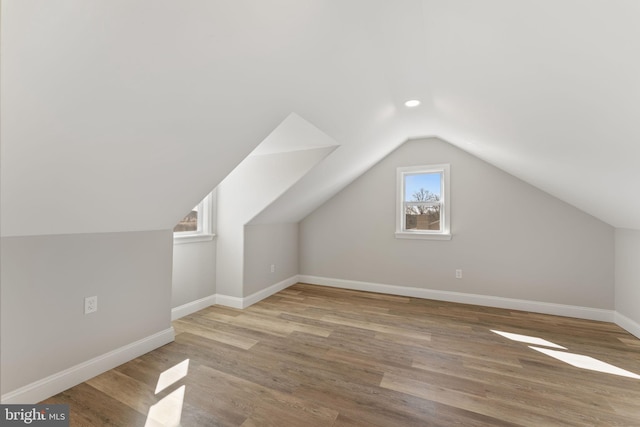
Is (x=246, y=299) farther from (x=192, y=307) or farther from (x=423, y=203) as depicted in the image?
(x=423, y=203)

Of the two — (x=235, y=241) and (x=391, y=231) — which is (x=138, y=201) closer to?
(x=235, y=241)

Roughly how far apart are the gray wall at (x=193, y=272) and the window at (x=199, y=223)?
92 mm

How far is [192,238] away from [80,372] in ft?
5.16

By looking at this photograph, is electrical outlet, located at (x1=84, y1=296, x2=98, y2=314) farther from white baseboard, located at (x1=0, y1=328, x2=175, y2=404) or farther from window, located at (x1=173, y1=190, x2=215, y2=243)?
window, located at (x1=173, y1=190, x2=215, y2=243)

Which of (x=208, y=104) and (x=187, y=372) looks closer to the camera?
(x=208, y=104)

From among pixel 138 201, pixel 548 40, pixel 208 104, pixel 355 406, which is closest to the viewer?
pixel 548 40

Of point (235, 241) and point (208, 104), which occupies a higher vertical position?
point (208, 104)

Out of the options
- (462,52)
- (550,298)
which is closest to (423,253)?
(550,298)

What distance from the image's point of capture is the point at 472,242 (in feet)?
12.3

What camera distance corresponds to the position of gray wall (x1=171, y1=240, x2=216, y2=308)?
3070 mm

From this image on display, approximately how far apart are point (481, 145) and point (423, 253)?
5.50ft

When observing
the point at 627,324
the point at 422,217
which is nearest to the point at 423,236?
the point at 422,217

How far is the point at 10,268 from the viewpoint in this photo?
5.28 feet

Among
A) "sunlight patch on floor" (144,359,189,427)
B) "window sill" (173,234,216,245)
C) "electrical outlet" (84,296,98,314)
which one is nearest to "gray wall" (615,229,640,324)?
"sunlight patch on floor" (144,359,189,427)
